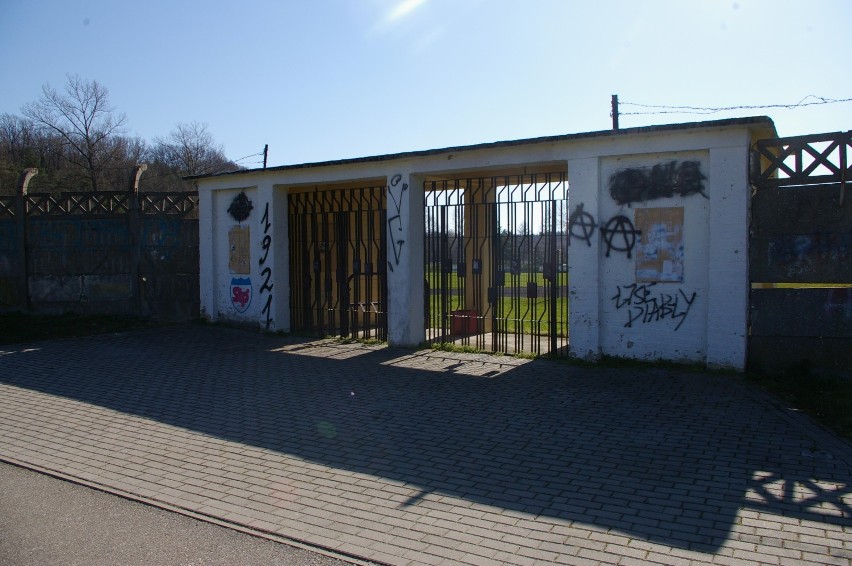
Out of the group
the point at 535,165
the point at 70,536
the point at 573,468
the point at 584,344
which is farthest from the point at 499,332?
the point at 70,536

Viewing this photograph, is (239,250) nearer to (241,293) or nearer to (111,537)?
(241,293)

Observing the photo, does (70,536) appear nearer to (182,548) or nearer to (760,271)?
(182,548)

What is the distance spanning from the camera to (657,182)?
385 inches

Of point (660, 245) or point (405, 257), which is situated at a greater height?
point (660, 245)

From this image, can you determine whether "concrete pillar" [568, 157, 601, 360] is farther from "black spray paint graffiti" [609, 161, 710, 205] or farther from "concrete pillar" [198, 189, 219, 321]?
"concrete pillar" [198, 189, 219, 321]

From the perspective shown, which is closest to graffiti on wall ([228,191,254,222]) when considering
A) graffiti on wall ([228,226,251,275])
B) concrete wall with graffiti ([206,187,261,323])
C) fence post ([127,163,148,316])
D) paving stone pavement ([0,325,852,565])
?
concrete wall with graffiti ([206,187,261,323])

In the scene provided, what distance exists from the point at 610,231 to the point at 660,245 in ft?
2.48

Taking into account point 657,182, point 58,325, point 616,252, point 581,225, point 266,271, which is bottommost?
point 58,325

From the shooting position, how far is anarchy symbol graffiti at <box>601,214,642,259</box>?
32.9ft

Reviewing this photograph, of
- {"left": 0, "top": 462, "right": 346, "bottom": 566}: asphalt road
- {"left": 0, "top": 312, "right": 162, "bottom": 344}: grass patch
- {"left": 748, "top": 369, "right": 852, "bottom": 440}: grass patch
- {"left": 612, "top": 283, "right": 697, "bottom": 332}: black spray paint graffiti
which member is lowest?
{"left": 0, "top": 462, "right": 346, "bottom": 566}: asphalt road

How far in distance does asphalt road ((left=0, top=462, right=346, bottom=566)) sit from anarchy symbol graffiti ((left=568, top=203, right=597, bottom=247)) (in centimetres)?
719

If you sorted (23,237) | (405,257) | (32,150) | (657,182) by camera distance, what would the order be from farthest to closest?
(32,150) → (23,237) → (405,257) → (657,182)

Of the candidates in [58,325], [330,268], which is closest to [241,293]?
[330,268]

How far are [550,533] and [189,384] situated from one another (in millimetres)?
6349
